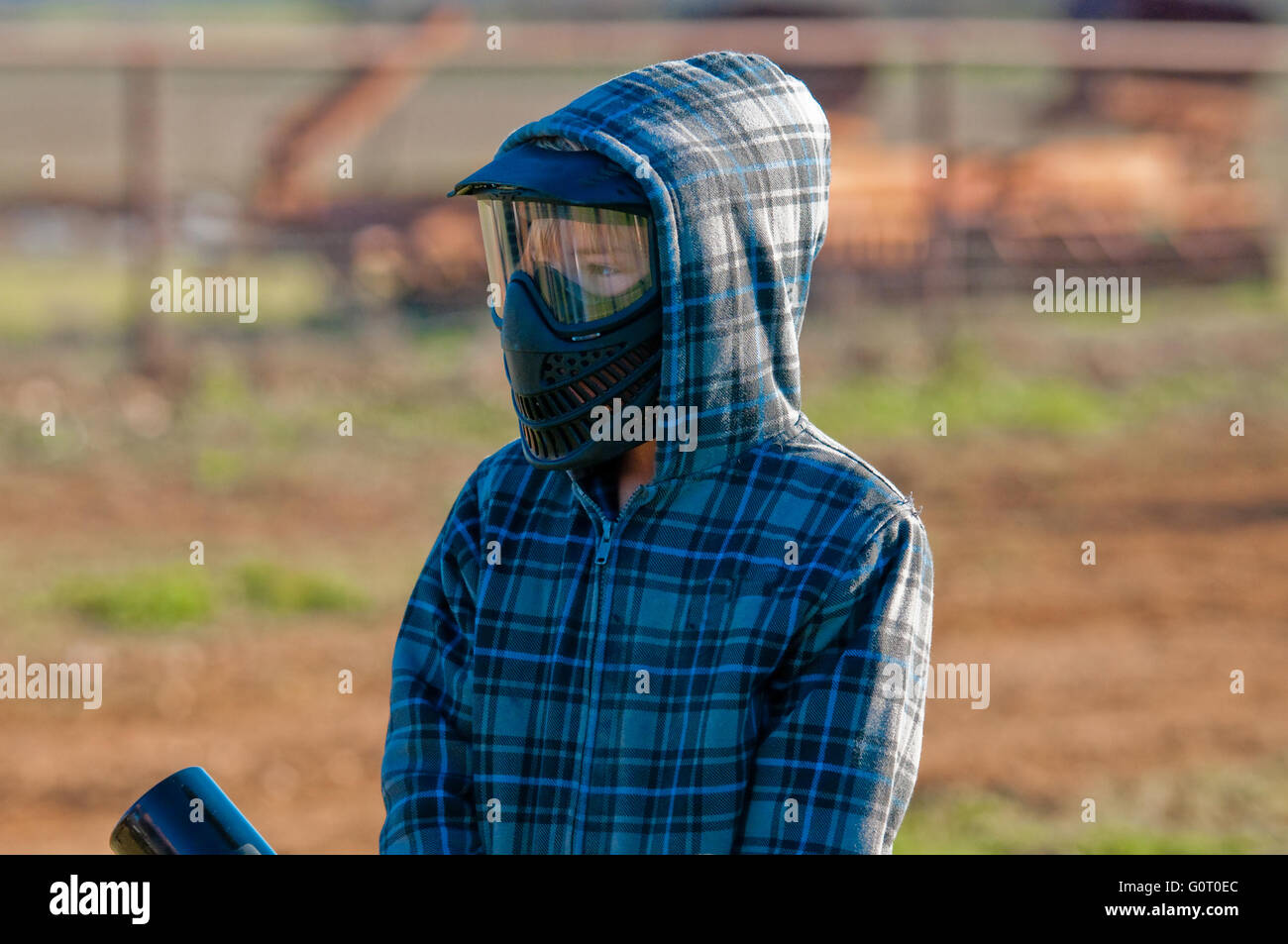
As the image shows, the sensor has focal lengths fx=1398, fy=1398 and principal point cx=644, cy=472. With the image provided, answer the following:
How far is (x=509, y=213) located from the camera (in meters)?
1.92

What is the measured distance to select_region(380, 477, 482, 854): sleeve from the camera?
191 cm

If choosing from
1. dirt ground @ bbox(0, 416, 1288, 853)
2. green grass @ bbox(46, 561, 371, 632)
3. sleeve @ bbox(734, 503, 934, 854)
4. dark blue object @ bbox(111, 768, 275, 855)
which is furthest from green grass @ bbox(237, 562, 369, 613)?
sleeve @ bbox(734, 503, 934, 854)

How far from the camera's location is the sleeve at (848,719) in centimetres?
170

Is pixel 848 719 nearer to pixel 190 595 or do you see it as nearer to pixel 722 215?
pixel 722 215

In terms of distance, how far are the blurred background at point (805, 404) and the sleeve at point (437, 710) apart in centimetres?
285

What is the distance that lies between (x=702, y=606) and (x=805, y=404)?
7.78 meters

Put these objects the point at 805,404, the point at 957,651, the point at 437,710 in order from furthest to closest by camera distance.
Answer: the point at 805,404, the point at 957,651, the point at 437,710

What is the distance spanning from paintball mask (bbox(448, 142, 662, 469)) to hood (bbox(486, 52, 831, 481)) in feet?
0.21

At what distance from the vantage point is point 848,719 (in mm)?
1693

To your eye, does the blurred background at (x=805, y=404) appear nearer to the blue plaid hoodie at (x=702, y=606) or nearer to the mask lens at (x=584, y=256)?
the blue plaid hoodie at (x=702, y=606)

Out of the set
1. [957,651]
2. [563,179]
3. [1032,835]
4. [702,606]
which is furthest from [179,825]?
[957,651]

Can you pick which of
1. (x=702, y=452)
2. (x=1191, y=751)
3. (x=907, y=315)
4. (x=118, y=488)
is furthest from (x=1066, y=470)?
(x=702, y=452)

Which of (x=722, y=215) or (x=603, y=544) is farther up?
(x=722, y=215)

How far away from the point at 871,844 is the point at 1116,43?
12.8 meters
